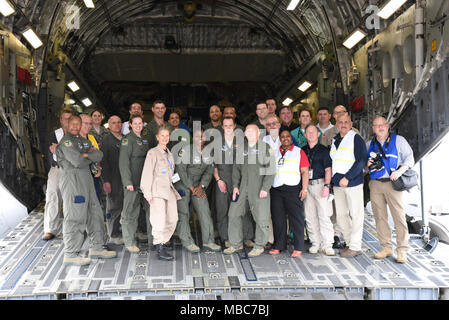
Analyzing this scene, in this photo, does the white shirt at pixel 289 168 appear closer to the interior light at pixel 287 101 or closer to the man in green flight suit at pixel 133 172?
the man in green flight suit at pixel 133 172

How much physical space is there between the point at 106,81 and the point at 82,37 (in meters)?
3.33

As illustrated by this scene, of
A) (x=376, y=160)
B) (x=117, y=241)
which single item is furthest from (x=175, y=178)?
(x=376, y=160)

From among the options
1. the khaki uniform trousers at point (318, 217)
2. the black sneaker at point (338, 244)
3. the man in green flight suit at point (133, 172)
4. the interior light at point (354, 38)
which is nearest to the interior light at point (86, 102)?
the interior light at point (354, 38)

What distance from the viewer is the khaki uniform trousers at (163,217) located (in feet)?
17.3

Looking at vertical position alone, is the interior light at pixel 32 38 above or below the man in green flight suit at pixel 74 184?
above

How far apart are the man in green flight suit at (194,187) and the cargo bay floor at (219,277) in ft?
0.72

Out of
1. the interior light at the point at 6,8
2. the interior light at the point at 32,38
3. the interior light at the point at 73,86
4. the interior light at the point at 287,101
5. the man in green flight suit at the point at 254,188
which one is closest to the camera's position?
the man in green flight suit at the point at 254,188

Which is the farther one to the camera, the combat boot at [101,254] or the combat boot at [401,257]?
the combat boot at [101,254]

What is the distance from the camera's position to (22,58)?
298 inches

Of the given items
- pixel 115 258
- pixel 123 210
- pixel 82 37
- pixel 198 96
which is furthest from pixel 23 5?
pixel 198 96

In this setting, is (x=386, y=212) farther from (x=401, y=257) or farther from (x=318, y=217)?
(x=318, y=217)

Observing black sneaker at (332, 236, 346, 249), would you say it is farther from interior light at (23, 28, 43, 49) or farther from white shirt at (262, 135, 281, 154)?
interior light at (23, 28, 43, 49)

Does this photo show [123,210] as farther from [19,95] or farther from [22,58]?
[22,58]

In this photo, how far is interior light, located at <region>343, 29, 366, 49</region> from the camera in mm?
7898
